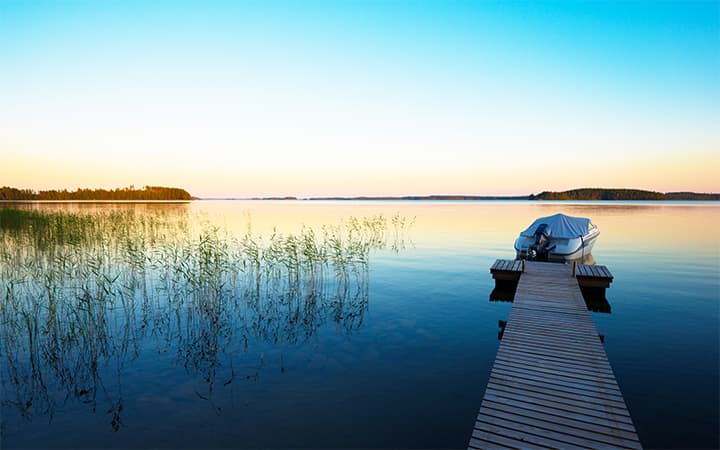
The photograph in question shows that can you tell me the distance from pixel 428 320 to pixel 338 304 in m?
2.92

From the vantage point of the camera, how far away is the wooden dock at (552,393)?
480 centimetres

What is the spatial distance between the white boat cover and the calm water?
519 cm

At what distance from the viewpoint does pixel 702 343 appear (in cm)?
946

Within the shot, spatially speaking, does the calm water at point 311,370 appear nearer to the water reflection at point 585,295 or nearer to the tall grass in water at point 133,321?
the tall grass in water at point 133,321

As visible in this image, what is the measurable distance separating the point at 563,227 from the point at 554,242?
4.76ft

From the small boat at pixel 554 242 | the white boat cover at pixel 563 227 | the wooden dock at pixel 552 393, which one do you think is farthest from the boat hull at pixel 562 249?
the wooden dock at pixel 552 393

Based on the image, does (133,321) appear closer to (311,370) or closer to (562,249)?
(311,370)

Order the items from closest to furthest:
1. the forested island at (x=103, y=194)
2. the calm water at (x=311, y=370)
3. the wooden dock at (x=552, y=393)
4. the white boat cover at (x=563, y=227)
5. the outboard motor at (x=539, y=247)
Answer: the wooden dock at (x=552, y=393) < the calm water at (x=311, y=370) < the outboard motor at (x=539, y=247) < the white boat cover at (x=563, y=227) < the forested island at (x=103, y=194)

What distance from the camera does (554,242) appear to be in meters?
18.5

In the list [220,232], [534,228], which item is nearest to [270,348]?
[534,228]

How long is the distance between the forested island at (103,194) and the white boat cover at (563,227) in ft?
393

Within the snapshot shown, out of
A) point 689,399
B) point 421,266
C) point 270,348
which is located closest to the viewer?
point 689,399

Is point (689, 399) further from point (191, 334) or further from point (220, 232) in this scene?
point (220, 232)

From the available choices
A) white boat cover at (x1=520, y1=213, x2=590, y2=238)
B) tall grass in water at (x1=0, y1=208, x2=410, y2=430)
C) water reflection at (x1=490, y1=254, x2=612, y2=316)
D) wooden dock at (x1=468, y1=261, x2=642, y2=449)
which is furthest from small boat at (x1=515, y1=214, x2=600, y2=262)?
wooden dock at (x1=468, y1=261, x2=642, y2=449)
